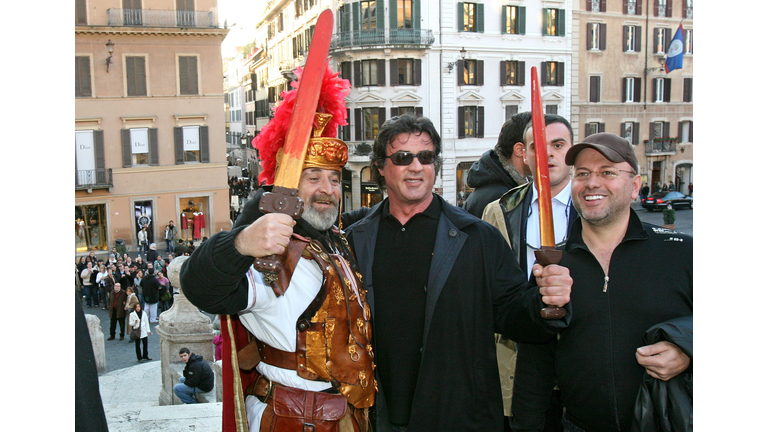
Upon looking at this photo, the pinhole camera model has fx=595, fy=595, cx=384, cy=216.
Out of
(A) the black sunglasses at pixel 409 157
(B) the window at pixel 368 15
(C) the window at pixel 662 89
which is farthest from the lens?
(C) the window at pixel 662 89

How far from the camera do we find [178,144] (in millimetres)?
23406

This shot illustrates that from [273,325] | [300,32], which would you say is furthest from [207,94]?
[273,325]

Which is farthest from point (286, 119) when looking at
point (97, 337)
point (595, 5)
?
point (595, 5)

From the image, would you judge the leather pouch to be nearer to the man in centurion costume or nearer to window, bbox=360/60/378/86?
the man in centurion costume

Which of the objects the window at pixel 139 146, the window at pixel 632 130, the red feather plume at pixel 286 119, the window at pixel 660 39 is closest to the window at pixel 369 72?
the window at pixel 139 146

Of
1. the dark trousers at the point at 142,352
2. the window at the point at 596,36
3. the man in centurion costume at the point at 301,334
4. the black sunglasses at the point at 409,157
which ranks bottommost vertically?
the dark trousers at the point at 142,352

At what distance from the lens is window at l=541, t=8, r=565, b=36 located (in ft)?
94.3

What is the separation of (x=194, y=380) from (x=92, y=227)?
19.5 metres

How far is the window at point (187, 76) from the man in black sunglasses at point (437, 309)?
22.5 metres

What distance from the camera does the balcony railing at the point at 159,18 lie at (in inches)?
894

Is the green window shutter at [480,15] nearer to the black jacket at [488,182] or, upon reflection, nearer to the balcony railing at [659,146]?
the balcony railing at [659,146]

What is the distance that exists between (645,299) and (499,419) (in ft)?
2.76

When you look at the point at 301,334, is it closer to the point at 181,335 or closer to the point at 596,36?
the point at 181,335

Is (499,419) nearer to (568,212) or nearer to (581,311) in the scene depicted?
(581,311)
